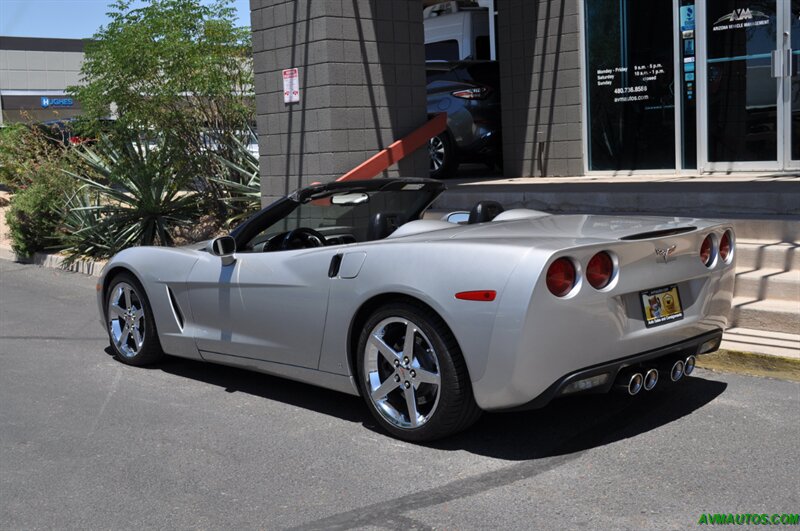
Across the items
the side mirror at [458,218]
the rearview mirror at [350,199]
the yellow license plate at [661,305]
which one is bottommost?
the yellow license plate at [661,305]

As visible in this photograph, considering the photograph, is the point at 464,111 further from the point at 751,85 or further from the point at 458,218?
the point at 458,218

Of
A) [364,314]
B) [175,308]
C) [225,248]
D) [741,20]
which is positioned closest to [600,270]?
[364,314]

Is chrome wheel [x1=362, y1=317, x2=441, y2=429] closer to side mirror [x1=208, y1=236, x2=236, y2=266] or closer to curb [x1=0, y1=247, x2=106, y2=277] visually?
side mirror [x1=208, y1=236, x2=236, y2=266]

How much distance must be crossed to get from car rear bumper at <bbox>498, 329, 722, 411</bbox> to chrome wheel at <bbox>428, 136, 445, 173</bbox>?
929 cm

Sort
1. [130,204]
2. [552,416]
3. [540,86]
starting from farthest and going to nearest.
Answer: [540,86]
[130,204]
[552,416]

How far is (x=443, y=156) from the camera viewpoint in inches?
572

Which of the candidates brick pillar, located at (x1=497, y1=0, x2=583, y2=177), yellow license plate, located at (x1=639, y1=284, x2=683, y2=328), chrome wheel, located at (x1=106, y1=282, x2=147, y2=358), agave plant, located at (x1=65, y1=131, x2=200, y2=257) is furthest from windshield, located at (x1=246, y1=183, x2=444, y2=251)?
brick pillar, located at (x1=497, y1=0, x2=583, y2=177)

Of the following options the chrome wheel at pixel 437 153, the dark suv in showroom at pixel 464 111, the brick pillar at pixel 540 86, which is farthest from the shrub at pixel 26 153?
the brick pillar at pixel 540 86

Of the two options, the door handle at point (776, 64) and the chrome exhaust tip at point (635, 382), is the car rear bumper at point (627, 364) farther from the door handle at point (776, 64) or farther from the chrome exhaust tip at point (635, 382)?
the door handle at point (776, 64)

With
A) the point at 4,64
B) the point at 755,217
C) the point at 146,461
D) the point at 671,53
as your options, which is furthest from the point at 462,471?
the point at 4,64

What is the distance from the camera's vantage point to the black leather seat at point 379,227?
582 centimetres

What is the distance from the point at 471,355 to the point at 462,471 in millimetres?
569

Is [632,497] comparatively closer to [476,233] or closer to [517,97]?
[476,233]

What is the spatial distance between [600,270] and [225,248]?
8.32 ft
